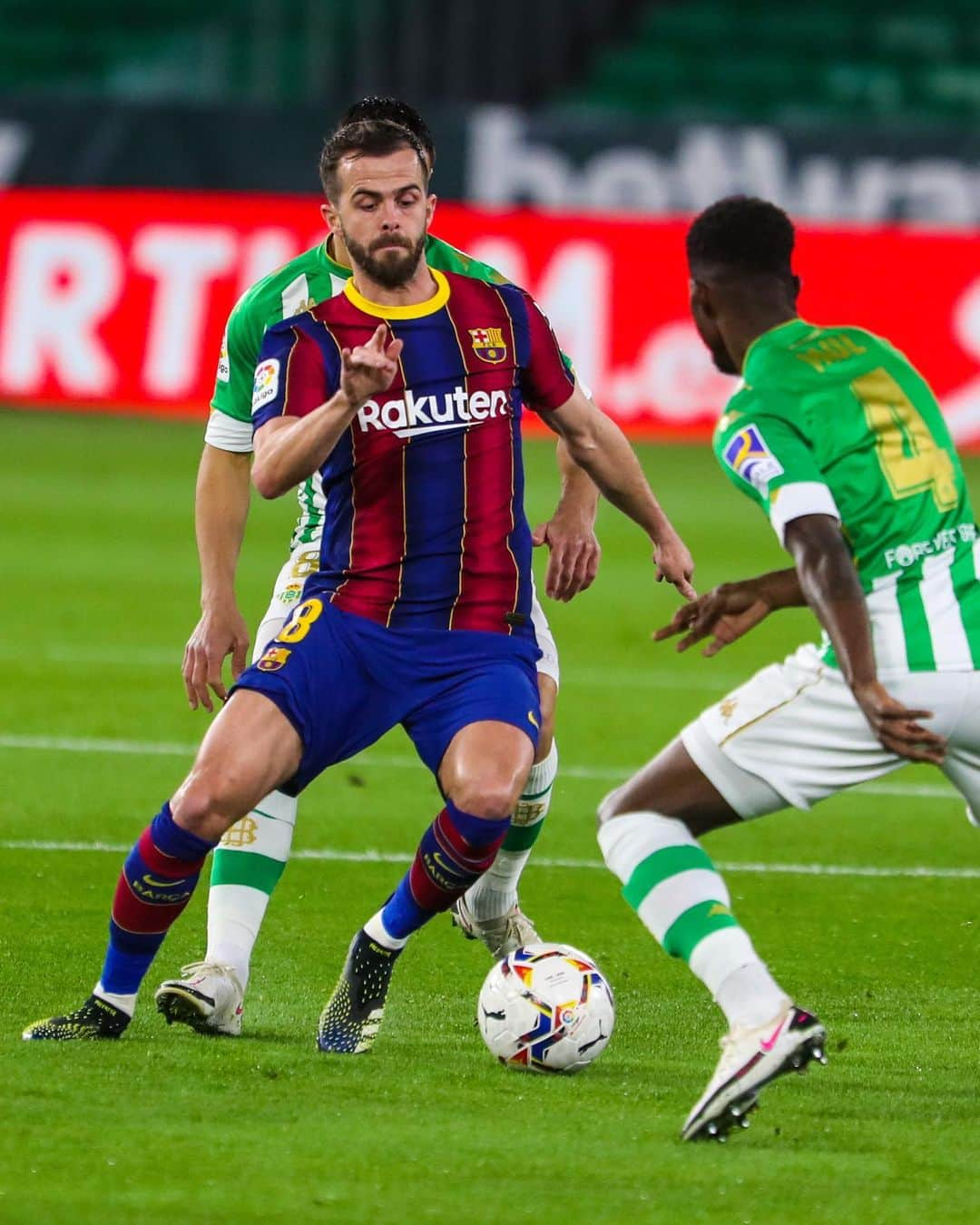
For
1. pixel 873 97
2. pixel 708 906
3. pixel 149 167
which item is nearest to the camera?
pixel 708 906

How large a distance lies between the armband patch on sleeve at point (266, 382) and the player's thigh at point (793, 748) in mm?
1249

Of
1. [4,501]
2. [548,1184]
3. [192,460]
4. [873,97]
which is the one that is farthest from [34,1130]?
[873,97]

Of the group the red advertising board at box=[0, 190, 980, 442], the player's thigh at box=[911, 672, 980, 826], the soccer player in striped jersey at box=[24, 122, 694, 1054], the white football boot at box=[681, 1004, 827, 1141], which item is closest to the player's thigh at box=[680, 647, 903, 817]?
the player's thigh at box=[911, 672, 980, 826]

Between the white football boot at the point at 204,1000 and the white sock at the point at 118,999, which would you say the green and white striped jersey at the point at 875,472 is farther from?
the white sock at the point at 118,999

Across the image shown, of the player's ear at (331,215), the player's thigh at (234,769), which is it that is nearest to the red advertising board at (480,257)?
the player's ear at (331,215)

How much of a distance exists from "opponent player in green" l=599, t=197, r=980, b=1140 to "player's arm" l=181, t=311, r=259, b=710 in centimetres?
113

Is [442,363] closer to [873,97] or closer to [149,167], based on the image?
[149,167]

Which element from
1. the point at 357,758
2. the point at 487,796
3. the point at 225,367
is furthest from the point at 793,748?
the point at 357,758

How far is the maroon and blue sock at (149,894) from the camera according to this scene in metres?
4.82

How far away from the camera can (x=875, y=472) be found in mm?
4500

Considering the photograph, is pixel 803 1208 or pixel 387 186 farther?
pixel 387 186

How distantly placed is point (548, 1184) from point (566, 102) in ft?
67.8

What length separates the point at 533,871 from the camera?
7172mm

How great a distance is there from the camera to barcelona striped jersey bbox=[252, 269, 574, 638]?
510 cm
